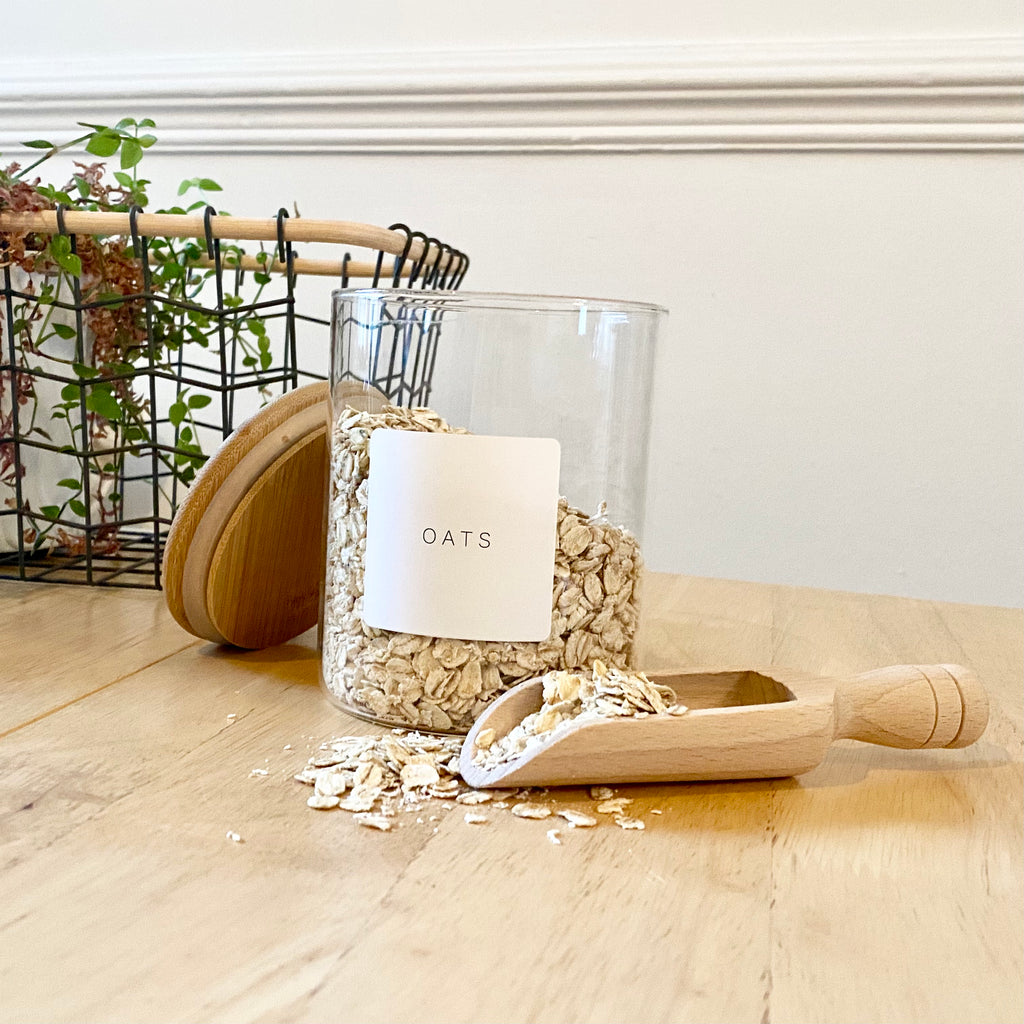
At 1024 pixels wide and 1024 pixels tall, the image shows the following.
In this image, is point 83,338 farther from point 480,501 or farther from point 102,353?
point 480,501

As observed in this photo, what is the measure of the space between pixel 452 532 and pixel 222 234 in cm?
24

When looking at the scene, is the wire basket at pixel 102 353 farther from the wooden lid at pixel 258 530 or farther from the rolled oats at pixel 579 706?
the rolled oats at pixel 579 706

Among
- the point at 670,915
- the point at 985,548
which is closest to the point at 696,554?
the point at 985,548

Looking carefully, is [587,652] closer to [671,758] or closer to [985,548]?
[671,758]

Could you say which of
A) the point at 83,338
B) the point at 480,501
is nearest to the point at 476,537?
the point at 480,501

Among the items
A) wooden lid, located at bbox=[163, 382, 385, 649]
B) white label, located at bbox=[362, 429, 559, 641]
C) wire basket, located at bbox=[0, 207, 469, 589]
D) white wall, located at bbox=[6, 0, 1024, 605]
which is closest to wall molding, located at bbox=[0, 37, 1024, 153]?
white wall, located at bbox=[6, 0, 1024, 605]

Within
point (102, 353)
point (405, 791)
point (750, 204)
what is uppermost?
point (750, 204)

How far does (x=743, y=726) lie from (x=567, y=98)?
70cm

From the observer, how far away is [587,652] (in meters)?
0.43

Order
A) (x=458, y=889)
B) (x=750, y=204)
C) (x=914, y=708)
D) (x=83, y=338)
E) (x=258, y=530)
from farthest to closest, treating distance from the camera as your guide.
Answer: (x=750, y=204) → (x=83, y=338) → (x=258, y=530) → (x=914, y=708) → (x=458, y=889)

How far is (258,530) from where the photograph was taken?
20.2 inches

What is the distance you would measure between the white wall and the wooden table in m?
0.46

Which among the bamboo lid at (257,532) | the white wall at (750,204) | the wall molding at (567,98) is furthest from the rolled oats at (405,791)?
the wall molding at (567,98)

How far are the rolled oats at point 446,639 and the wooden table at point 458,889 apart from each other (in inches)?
1.0
